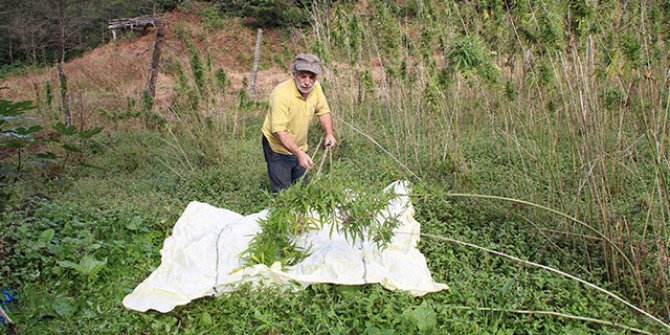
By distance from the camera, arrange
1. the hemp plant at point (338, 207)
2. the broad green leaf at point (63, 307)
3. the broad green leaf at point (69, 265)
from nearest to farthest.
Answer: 1. the hemp plant at point (338, 207)
2. the broad green leaf at point (63, 307)
3. the broad green leaf at point (69, 265)

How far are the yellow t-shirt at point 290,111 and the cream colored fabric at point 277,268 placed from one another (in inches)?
31.8

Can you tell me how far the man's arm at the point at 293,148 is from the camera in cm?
338

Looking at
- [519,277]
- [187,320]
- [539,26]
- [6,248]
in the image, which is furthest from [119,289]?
[539,26]

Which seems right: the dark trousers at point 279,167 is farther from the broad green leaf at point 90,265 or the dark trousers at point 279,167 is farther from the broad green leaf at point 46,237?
the broad green leaf at point 46,237

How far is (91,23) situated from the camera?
74.8 ft

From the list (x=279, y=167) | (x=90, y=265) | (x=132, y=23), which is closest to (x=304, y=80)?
(x=279, y=167)

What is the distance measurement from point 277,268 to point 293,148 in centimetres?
94

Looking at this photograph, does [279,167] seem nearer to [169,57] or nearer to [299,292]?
[299,292]

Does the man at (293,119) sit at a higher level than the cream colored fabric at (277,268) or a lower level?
higher

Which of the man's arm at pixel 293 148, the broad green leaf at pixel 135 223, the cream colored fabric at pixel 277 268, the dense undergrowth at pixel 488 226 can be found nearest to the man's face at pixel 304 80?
the man's arm at pixel 293 148

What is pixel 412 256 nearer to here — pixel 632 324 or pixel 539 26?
pixel 632 324

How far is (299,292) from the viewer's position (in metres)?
2.80

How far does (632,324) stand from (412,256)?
1.20 m

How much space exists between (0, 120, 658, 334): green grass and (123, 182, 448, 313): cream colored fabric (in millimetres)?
64
